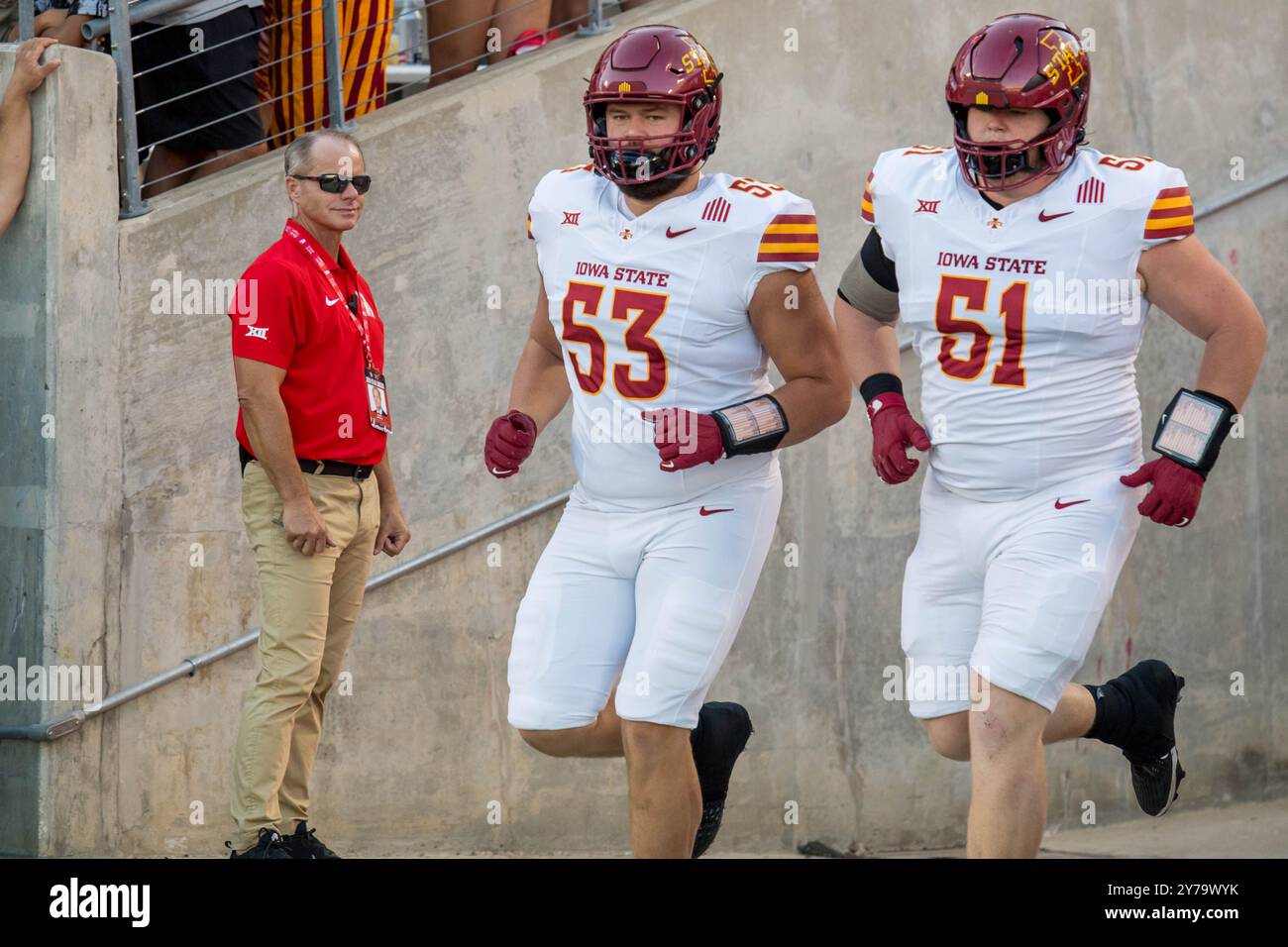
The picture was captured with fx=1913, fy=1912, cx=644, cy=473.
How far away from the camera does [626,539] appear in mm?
4898

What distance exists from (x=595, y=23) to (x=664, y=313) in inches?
111

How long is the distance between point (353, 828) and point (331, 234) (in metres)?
2.22

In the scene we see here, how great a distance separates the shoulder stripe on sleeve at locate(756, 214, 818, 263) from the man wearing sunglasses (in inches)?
64.1

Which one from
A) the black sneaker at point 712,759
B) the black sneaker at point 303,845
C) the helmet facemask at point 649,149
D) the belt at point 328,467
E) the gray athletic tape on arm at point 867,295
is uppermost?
the helmet facemask at point 649,149

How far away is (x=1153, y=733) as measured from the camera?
536cm

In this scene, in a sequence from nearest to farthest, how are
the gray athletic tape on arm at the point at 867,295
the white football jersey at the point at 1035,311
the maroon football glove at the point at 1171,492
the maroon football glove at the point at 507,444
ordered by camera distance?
the maroon football glove at the point at 1171,492, the white football jersey at the point at 1035,311, the maroon football glove at the point at 507,444, the gray athletic tape on arm at the point at 867,295

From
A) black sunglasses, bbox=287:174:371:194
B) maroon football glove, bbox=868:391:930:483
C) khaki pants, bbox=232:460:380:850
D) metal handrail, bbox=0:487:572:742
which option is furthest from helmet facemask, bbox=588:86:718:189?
metal handrail, bbox=0:487:572:742

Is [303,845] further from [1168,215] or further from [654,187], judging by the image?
[1168,215]

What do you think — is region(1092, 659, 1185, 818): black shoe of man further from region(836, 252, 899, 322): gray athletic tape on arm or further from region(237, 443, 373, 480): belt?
region(237, 443, 373, 480): belt

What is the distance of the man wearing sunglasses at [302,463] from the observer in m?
5.74

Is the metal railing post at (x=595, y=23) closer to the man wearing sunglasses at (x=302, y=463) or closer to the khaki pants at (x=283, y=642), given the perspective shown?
the man wearing sunglasses at (x=302, y=463)

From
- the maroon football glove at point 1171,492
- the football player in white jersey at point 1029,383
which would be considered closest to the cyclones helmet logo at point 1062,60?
the football player in white jersey at point 1029,383
